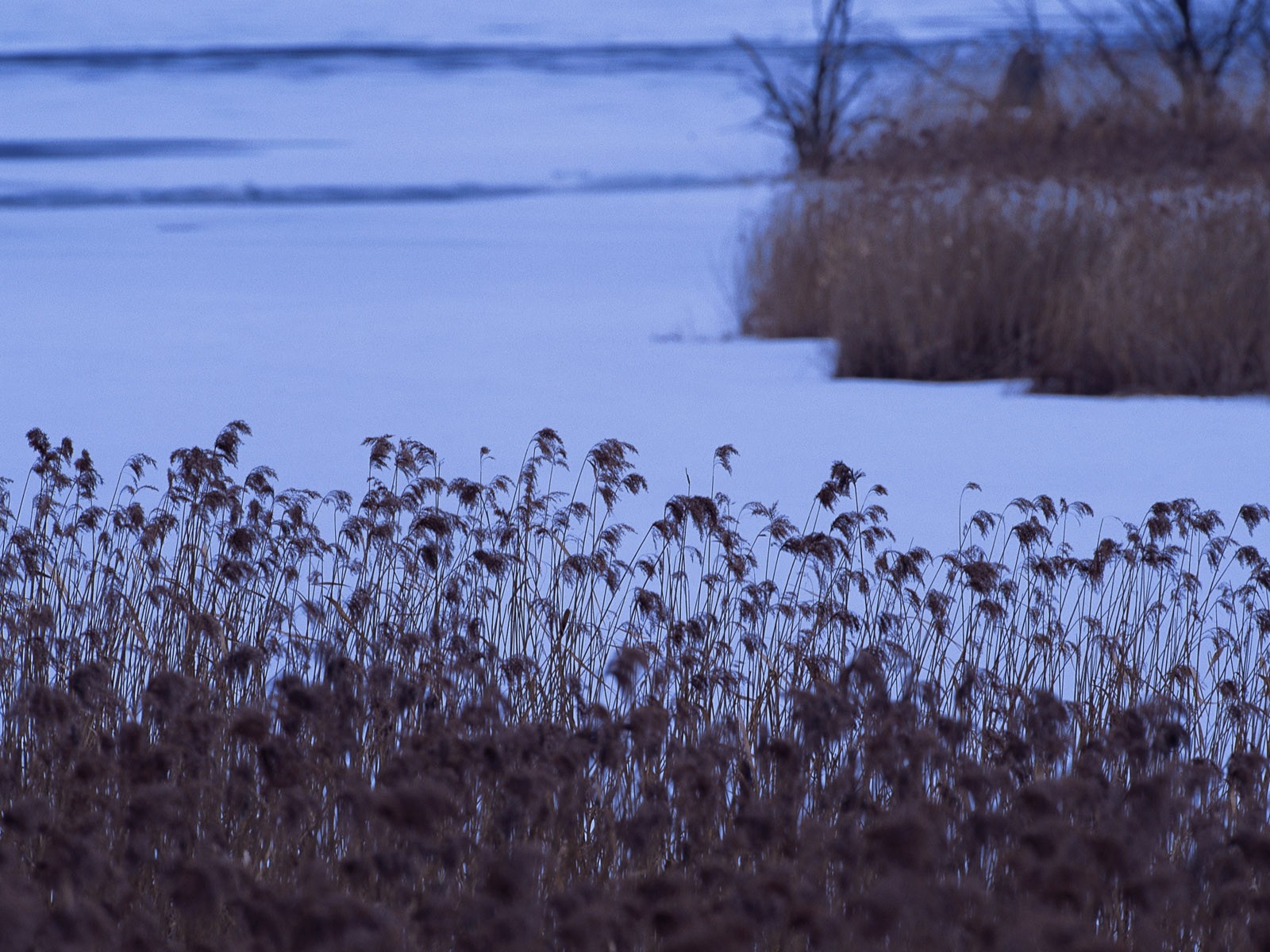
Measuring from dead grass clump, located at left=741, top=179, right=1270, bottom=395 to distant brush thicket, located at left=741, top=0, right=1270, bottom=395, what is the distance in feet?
0.04

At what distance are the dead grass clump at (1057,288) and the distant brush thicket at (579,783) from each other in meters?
4.77

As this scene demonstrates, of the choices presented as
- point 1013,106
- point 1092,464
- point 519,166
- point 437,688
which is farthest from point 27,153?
point 437,688

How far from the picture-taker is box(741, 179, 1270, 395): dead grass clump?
8758 mm

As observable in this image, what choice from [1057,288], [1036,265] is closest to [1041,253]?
[1036,265]

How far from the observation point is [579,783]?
Result: 9.29ft

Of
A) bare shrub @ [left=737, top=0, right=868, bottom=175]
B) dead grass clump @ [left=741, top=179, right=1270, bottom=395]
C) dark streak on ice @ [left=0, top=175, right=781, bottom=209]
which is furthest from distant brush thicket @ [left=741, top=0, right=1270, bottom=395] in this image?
dark streak on ice @ [left=0, top=175, right=781, bottom=209]

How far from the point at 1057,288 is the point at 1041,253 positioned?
259 mm

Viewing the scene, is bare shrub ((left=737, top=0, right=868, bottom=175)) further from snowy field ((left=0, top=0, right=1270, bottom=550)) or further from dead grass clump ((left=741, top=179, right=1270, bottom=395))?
dead grass clump ((left=741, top=179, right=1270, bottom=395))

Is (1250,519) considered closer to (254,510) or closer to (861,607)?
(861,607)

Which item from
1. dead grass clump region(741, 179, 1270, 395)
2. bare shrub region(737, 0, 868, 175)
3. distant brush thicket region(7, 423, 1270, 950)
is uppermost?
bare shrub region(737, 0, 868, 175)

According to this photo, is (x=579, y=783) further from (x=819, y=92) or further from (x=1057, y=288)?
(x=819, y=92)

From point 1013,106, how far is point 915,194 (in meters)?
4.63

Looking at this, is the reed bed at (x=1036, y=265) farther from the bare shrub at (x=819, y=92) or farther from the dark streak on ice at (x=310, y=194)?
the dark streak on ice at (x=310, y=194)

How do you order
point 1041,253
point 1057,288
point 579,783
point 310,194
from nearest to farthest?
point 579,783
point 1057,288
point 1041,253
point 310,194
